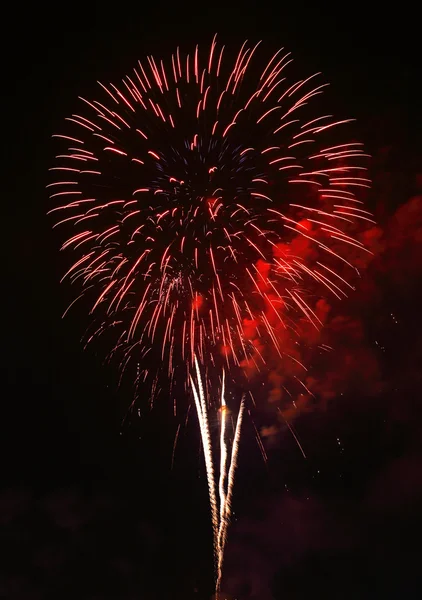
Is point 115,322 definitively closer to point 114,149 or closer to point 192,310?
point 192,310

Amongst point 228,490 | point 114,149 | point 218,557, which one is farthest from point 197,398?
point 114,149

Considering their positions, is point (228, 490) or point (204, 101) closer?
point (204, 101)

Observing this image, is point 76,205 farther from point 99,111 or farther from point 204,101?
point 204,101

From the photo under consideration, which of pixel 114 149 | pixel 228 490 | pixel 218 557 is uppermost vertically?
pixel 114 149

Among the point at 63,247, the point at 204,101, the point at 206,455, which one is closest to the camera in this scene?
the point at 204,101

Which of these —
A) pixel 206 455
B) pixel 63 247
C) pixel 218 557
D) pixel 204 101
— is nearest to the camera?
pixel 204 101

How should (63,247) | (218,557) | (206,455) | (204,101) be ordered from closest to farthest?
(204,101), (63,247), (206,455), (218,557)

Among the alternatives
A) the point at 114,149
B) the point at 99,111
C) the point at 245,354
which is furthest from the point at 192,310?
the point at 99,111

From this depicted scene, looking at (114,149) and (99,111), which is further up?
(99,111)

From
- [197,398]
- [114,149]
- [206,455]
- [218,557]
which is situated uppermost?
[114,149]
